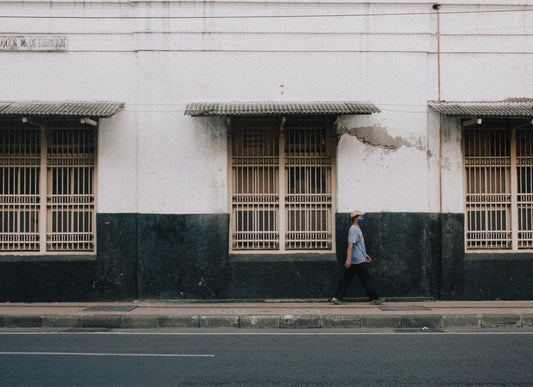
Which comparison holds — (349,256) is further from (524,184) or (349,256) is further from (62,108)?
(62,108)

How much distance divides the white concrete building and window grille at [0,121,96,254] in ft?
0.09

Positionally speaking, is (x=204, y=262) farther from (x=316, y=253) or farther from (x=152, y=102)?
(x=152, y=102)

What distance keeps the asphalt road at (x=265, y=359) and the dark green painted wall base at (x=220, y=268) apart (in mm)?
2315

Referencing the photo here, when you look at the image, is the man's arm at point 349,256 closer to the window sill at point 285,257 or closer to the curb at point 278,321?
the window sill at point 285,257

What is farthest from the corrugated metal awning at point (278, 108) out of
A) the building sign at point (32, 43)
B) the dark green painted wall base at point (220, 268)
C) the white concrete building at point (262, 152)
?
the building sign at point (32, 43)

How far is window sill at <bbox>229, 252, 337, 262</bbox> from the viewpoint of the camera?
1133 centimetres

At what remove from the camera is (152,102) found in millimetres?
11344

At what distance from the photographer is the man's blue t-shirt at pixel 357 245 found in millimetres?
10695

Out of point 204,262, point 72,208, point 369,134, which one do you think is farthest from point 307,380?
point 72,208

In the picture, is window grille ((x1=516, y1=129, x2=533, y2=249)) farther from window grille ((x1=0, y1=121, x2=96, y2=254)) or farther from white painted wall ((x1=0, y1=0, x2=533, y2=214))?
window grille ((x1=0, y1=121, x2=96, y2=254))

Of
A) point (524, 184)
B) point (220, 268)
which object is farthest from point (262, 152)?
point (524, 184)

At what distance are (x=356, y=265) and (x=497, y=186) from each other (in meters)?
3.37

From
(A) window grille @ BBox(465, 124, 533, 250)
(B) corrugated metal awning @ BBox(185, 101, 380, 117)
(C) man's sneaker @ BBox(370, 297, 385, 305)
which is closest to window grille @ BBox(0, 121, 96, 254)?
(B) corrugated metal awning @ BBox(185, 101, 380, 117)

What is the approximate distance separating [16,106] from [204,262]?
4.44 meters
